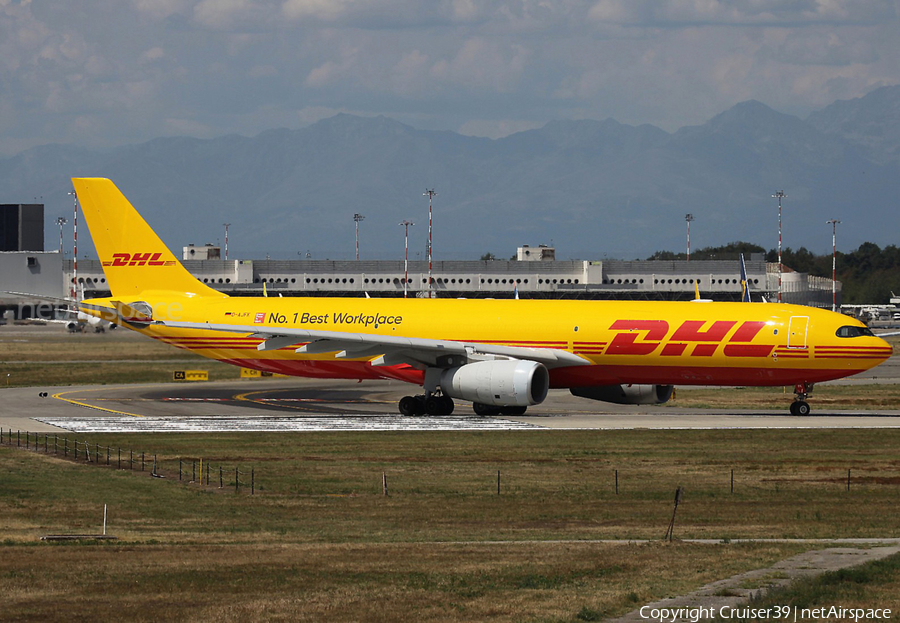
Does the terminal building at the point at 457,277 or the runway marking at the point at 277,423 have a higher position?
the terminal building at the point at 457,277

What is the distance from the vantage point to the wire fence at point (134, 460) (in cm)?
3312

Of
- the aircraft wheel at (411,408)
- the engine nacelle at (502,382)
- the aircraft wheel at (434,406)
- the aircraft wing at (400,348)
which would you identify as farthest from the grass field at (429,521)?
the aircraft wheel at (434,406)

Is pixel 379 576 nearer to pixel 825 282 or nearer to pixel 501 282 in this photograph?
pixel 501 282

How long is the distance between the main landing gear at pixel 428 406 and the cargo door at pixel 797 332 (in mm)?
13778

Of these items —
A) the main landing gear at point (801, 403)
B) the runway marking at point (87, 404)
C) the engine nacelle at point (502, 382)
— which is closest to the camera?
the engine nacelle at point (502, 382)

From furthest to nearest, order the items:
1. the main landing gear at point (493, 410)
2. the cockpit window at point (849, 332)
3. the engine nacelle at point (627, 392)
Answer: the engine nacelle at point (627, 392)
the main landing gear at point (493, 410)
the cockpit window at point (849, 332)

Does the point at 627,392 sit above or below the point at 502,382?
below

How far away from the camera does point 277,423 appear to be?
47031mm

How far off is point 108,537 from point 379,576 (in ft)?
24.0

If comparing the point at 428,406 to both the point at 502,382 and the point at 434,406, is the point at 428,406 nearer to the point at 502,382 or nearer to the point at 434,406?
the point at 434,406

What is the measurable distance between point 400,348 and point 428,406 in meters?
2.97

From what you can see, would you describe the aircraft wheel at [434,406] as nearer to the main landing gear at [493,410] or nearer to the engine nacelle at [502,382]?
the main landing gear at [493,410]

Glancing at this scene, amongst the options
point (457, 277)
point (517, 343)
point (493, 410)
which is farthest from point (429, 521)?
point (457, 277)

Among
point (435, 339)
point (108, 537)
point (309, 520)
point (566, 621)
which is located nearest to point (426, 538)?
point (309, 520)
